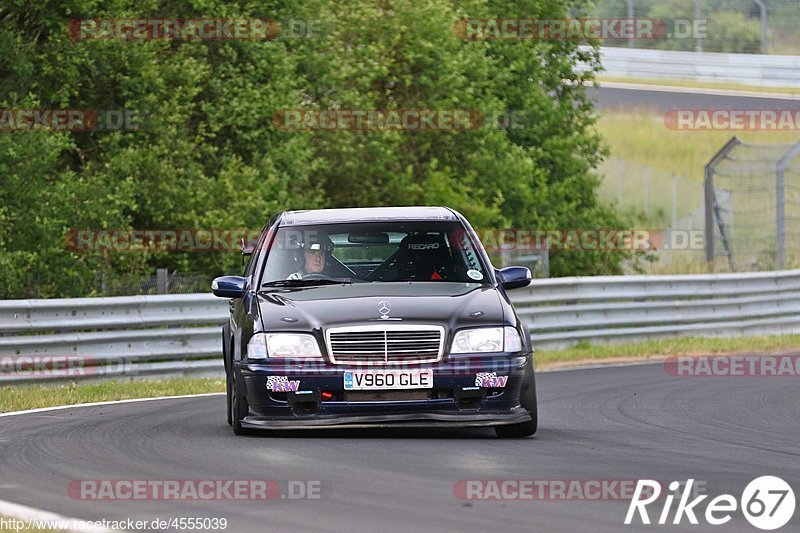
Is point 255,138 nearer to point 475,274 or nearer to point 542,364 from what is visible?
point 542,364

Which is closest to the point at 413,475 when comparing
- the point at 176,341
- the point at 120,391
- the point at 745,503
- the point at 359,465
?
the point at 359,465

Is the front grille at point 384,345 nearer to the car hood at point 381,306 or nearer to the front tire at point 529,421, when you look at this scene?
the car hood at point 381,306

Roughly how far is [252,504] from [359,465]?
1.43m

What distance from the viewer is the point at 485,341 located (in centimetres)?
1041

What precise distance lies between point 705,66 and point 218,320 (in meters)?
39.6

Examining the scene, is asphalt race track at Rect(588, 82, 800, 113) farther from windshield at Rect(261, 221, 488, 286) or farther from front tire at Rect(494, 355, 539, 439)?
front tire at Rect(494, 355, 539, 439)

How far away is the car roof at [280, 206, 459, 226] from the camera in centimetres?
1184

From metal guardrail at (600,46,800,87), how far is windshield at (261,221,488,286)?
42109 mm

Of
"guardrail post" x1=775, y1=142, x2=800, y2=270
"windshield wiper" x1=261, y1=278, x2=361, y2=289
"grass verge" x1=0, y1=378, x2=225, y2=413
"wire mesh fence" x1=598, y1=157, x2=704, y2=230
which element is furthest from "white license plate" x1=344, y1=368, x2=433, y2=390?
"wire mesh fence" x1=598, y1=157, x2=704, y2=230

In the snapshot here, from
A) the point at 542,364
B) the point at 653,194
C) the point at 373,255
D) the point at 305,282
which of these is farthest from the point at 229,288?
the point at 653,194

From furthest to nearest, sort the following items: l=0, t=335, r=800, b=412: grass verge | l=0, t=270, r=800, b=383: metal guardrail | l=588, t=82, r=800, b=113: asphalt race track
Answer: l=588, t=82, r=800, b=113: asphalt race track, l=0, t=270, r=800, b=383: metal guardrail, l=0, t=335, r=800, b=412: grass verge

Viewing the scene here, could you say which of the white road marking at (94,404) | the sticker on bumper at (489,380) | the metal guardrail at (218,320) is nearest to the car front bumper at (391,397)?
the sticker on bumper at (489,380)

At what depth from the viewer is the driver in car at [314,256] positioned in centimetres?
1148

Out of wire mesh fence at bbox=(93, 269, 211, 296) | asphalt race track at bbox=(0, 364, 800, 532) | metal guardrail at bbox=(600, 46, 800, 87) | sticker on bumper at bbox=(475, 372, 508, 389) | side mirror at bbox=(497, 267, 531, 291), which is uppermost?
metal guardrail at bbox=(600, 46, 800, 87)
